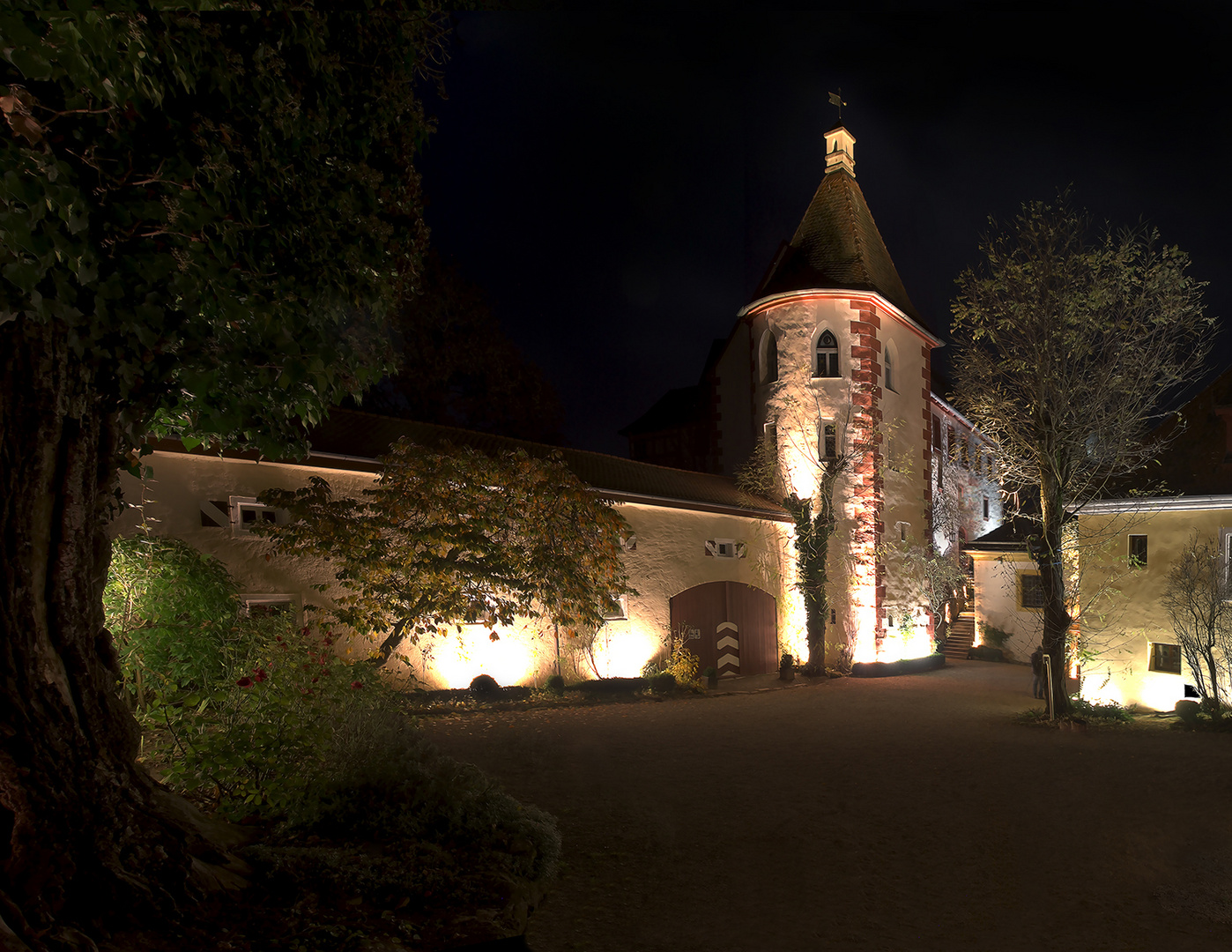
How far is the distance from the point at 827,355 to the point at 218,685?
1631cm

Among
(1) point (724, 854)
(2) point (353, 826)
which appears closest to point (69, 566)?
(2) point (353, 826)

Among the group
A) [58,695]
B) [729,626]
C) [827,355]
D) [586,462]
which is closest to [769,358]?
[827,355]

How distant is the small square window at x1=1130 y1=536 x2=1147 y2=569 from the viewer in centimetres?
1263

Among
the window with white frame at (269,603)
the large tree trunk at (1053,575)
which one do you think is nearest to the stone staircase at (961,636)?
the large tree trunk at (1053,575)

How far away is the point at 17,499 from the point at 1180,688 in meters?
15.3

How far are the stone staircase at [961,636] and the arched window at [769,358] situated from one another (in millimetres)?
9900

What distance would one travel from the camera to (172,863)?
3.76m

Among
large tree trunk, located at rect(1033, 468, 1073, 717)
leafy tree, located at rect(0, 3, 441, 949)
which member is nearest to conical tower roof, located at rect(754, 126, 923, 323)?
large tree trunk, located at rect(1033, 468, 1073, 717)

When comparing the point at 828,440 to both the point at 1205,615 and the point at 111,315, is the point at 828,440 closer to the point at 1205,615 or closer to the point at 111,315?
the point at 1205,615

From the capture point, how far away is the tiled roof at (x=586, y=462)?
1198 centimetres

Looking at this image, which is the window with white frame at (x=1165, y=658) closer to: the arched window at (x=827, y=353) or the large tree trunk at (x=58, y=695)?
the arched window at (x=827, y=353)

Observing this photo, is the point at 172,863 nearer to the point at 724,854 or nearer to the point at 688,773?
the point at 724,854

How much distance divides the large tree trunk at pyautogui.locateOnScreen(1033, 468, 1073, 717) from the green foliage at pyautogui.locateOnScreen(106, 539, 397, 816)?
1031cm

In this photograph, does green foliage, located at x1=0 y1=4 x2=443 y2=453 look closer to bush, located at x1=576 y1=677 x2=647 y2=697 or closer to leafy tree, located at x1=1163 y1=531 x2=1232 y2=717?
bush, located at x1=576 y1=677 x2=647 y2=697
